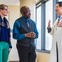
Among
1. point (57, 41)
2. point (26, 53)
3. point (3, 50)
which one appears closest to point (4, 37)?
point (3, 50)

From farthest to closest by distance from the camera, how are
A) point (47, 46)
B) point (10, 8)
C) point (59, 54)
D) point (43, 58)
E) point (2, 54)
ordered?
point (10, 8), point (47, 46), point (43, 58), point (2, 54), point (59, 54)

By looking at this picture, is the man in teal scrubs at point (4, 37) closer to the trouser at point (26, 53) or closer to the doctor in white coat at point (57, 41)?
the trouser at point (26, 53)

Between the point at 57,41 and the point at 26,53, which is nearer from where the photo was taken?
the point at 57,41

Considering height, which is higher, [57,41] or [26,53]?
[57,41]

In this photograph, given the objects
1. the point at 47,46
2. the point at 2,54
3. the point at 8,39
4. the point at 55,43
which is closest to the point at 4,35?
the point at 8,39

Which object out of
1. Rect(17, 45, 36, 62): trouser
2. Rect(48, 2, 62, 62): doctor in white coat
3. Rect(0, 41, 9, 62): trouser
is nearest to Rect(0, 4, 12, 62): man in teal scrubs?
Rect(0, 41, 9, 62): trouser

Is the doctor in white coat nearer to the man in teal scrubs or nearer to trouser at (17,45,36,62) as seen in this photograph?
trouser at (17,45,36,62)

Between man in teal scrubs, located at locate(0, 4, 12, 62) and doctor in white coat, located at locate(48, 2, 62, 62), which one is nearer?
doctor in white coat, located at locate(48, 2, 62, 62)

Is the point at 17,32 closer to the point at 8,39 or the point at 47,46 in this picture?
the point at 8,39

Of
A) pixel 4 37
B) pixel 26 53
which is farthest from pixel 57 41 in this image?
pixel 4 37

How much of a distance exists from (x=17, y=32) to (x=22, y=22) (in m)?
0.19

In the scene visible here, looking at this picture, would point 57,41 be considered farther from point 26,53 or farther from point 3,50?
point 3,50

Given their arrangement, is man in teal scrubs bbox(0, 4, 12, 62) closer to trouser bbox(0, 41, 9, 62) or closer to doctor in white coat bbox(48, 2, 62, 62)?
trouser bbox(0, 41, 9, 62)

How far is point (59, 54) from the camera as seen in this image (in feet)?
8.12
